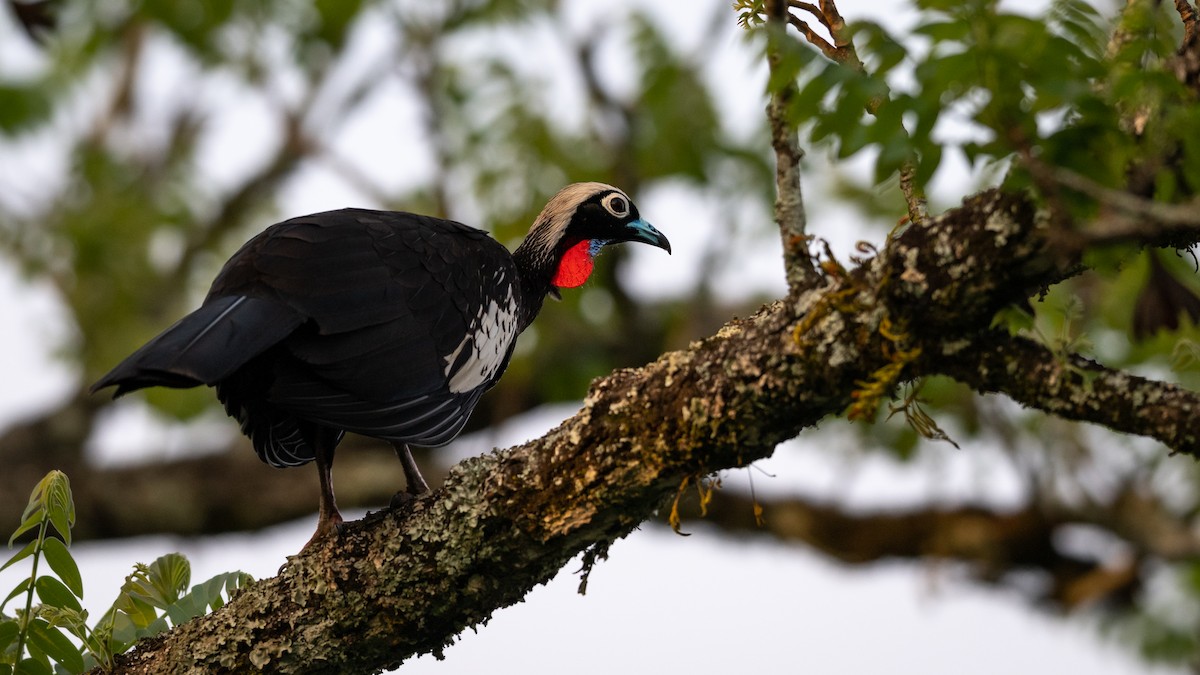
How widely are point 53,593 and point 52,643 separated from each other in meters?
0.16

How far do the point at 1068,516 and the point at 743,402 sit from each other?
26.7 feet

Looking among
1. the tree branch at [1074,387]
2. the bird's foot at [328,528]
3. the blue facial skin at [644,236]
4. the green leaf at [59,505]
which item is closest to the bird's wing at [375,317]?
the bird's foot at [328,528]

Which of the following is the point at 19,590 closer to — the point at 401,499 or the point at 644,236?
the point at 401,499

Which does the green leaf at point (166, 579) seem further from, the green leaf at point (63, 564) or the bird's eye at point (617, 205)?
the bird's eye at point (617, 205)

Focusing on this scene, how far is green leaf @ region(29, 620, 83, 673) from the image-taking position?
11.6ft

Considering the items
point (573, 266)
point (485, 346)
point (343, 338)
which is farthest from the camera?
point (573, 266)

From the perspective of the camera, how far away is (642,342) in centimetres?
1062

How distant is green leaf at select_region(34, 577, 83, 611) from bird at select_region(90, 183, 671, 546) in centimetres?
60

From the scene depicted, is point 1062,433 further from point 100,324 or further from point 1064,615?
point 100,324

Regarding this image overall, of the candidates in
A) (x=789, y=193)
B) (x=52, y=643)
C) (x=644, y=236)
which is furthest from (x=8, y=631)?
(x=644, y=236)

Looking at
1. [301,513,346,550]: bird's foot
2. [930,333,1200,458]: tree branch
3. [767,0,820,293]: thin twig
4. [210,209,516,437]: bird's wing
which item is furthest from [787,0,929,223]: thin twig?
[301,513,346,550]: bird's foot

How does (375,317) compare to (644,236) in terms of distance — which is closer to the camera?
(375,317)

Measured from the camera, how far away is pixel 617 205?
18.9 feet

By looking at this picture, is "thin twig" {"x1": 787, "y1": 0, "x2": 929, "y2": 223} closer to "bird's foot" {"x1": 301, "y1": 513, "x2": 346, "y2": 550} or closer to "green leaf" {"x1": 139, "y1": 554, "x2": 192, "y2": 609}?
"bird's foot" {"x1": 301, "y1": 513, "x2": 346, "y2": 550}
